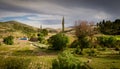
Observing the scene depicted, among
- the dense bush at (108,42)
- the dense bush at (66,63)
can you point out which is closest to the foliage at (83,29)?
the dense bush at (108,42)

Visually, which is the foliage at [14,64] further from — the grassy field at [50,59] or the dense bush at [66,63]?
the dense bush at [66,63]

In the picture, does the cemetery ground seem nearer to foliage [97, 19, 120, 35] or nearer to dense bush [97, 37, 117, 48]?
dense bush [97, 37, 117, 48]

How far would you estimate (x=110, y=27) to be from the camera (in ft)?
470

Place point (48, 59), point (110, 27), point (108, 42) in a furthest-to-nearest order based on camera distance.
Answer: point (110, 27) → point (108, 42) → point (48, 59)

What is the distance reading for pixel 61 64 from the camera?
41.8m

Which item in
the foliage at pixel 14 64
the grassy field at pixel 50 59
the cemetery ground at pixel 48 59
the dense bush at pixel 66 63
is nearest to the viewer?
the foliage at pixel 14 64

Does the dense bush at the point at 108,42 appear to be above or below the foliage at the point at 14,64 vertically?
below

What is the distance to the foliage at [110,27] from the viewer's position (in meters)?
135

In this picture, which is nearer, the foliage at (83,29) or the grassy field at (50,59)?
the grassy field at (50,59)

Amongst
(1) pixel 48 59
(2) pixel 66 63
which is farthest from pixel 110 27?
(2) pixel 66 63

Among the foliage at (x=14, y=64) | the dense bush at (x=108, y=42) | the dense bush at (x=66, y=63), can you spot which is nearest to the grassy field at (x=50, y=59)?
the foliage at (x=14, y=64)

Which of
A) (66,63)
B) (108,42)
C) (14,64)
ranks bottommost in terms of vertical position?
(108,42)

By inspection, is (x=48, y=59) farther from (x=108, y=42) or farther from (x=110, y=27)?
(x=110, y=27)

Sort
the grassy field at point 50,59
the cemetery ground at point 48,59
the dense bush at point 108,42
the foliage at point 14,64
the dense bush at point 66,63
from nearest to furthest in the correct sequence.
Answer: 1. the foliage at point 14,64
2. the dense bush at point 66,63
3. the cemetery ground at point 48,59
4. the grassy field at point 50,59
5. the dense bush at point 108,42
